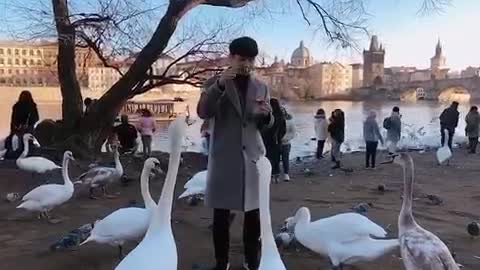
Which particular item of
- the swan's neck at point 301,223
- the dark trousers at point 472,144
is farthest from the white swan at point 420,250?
the dark trousers at point 472,144

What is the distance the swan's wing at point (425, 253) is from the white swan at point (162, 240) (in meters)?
1.73

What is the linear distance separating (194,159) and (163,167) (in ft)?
6.00

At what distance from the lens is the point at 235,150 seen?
154 inches

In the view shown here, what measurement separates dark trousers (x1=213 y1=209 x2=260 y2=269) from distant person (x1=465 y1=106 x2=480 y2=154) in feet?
49.2

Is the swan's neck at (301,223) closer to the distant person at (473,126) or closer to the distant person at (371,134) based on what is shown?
the distant person at (371,134)

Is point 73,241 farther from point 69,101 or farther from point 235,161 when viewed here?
point 69,101

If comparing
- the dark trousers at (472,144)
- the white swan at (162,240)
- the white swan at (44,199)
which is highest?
the white swan at (162,240)

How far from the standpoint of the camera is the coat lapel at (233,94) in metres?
3.75

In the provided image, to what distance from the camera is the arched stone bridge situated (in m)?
68.4

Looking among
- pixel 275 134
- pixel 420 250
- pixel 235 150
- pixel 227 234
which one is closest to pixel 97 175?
pixel 275 134

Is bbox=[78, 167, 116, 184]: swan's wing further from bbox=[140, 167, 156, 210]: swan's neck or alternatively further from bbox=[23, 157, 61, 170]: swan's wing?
bbox=[140, 167, 156, 210]: swan's neck

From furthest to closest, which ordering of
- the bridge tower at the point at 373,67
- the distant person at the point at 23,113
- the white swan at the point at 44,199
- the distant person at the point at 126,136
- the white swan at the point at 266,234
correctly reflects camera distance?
the bridge tower at the point at 373,67 < the distant person at the point at 126,136 < the distant person at the point at 23,113 < the white swan at the point at 44,199 < the white swan at the point at 266,234

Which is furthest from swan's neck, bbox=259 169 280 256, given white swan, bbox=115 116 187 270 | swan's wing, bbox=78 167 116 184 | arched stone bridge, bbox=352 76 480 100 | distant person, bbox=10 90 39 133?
arched stone bridge, bbox=352 76 480 100

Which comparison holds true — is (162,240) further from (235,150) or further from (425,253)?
(425,253)
